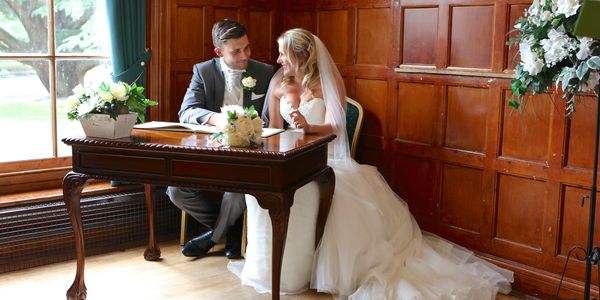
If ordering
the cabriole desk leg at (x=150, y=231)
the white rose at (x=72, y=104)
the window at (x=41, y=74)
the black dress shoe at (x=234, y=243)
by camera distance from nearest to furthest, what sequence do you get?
the white rose at (x=72, y=104), the window at (x=41, y=74), the cabriole desk leg at (x=150, y=231), the black dress shoe at (x=234, y=243)

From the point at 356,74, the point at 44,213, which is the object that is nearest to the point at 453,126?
the point at 356,74

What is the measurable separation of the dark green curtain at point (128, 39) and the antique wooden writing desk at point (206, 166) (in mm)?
953

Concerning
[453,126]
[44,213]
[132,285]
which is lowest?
[132,285]

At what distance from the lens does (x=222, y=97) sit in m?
4.47

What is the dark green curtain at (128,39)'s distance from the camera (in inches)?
173

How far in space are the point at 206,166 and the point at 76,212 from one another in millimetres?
797

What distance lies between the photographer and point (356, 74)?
473 centimetres

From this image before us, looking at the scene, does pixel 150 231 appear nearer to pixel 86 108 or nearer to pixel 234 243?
Result: pixel 234 243

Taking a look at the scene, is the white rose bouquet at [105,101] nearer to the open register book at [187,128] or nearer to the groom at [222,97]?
the open register book at [187,128]

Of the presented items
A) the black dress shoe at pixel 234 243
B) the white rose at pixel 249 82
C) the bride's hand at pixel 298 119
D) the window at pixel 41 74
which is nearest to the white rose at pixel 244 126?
the bride's hand at pixel 298 119

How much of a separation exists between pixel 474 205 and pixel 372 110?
930 mm

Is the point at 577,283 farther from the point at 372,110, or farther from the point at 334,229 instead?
the point at 372,110

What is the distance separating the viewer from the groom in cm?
434

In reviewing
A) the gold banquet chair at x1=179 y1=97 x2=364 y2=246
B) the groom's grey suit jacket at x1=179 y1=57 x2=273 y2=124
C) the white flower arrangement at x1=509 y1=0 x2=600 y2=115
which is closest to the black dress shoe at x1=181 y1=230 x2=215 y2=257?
the gold banquet chair at x1=179 y1=97 x2=364 y2=246
